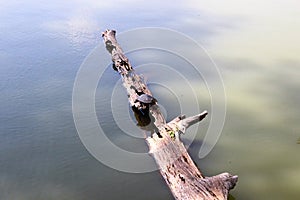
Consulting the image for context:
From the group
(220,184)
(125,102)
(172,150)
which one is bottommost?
(220,184)

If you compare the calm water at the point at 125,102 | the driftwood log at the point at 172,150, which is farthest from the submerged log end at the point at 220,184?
the calm water at the point at 125,102

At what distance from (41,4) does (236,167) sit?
15.9ft

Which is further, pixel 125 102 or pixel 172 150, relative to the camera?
pixel 125 102

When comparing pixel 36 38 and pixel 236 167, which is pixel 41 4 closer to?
pixel 36 38

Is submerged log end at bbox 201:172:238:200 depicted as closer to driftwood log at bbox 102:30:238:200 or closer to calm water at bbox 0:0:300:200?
driftwood log at bbox 102:30:238:200

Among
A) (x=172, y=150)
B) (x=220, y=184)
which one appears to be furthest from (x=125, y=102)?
(x=220, y=184)

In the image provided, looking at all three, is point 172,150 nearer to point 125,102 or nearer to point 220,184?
point 220,184

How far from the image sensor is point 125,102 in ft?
10.8

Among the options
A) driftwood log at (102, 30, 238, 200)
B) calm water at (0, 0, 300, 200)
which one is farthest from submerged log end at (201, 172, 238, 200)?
calm water at (0, 0, 300, 200)

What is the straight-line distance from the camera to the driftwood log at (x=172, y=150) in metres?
2.03

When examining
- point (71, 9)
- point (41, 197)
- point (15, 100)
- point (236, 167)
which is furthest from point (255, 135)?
point (71, 9)

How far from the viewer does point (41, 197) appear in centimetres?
223

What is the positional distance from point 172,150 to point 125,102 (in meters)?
0.98

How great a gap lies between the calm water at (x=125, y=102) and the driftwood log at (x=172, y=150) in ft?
0.42
